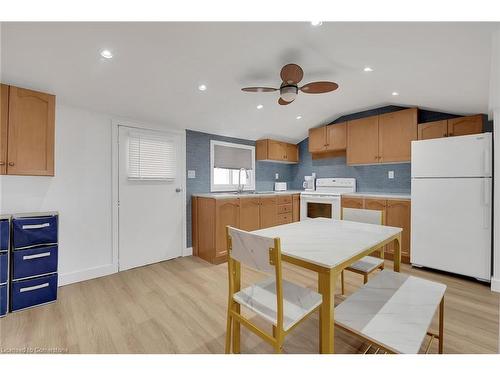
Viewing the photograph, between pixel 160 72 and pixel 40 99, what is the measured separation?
1.11 metres

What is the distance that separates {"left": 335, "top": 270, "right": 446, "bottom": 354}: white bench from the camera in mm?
983

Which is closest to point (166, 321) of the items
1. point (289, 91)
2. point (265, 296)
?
point (265, 296)

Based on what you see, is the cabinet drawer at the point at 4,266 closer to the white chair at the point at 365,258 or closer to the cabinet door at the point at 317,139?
the white chair at the point at 365,258

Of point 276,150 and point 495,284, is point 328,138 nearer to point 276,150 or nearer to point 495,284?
point 276,150

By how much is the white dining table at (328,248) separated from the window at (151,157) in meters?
2.08

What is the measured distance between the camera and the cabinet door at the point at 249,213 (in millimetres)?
3430

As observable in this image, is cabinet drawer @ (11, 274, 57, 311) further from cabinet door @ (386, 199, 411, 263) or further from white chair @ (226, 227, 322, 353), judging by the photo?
cabinet door @ (386, 199, 411, 263)

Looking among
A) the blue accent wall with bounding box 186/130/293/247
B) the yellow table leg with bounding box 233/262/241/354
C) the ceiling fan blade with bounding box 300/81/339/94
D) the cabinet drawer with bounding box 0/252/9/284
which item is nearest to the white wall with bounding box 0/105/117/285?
the cabinet drawer with bounding box 0/252/9/284

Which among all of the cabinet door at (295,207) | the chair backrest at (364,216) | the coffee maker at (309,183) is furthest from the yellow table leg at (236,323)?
the coffee maker at (309,183)

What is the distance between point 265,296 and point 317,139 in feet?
11.5

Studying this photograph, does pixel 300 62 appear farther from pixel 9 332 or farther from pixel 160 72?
pixel 9 332

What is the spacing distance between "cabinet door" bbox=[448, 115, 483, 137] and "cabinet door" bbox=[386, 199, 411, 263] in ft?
3.38

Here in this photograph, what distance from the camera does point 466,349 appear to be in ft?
5.00

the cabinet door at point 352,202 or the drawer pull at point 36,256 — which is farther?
the cabinet door at point 352,202
